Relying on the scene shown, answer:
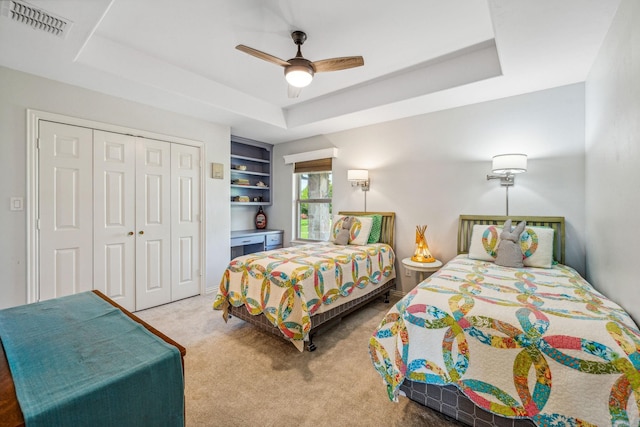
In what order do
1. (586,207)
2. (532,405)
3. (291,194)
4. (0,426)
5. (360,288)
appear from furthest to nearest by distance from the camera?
(291,194)
(360,288)
(586,207)
(532,405)
(0,426)

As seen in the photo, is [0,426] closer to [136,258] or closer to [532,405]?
[532,405]

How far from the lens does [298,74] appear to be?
2.26 metres

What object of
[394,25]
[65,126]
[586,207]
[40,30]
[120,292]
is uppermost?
[394,25]

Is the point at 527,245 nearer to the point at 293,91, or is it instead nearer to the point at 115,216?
the point at 293,91

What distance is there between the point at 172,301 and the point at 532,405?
382 centimetres

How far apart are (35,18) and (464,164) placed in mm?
4113

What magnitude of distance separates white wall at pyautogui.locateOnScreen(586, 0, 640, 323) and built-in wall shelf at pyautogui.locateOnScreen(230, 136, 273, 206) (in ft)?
14.6

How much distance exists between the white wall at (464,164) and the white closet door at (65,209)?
325cm

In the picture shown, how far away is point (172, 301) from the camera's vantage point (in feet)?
11.8

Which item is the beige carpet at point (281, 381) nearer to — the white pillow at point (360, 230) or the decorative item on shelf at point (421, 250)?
the decorative item on shelf at point (421, 250)

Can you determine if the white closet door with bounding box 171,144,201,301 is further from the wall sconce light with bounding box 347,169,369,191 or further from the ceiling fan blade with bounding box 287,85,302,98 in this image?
Answer: the wall sconce light with bounding box 347,169,369,191

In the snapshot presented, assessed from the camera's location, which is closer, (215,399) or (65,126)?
(215,399)

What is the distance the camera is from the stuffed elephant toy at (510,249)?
2447mm

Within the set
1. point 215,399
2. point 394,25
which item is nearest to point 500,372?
point 215,399
